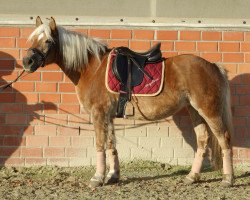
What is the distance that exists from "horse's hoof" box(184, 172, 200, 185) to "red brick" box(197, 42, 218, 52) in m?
1.70

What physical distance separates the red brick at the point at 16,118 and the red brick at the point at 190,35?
7.85ft

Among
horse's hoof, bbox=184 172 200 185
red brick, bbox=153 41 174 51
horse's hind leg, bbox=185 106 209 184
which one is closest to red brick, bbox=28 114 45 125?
red brick, bbox=153 41 174 51

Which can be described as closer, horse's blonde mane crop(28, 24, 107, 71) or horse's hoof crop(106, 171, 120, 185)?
horse's blonde mane crop(28, 24, 107, 71)

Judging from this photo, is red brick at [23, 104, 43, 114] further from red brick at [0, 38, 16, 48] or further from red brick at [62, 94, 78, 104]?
red brick at [0, 38, 16, 48]

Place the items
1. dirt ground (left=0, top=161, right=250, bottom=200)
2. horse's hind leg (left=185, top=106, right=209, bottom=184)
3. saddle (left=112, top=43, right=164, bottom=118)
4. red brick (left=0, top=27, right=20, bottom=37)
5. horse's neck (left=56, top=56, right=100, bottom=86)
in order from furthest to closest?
red brick (left=0, top=27, right=20, bottom=37)
horse's hind leg (left=185, top=106, right=209, bottom=184)
horse's neck (left=56, top=56, right=100, bottom=86)
saddle (left=112, top=43, right=164, bottom=118)
dirt ground (left=0, top=161, right=250, bottom=200)

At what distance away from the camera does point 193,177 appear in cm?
581

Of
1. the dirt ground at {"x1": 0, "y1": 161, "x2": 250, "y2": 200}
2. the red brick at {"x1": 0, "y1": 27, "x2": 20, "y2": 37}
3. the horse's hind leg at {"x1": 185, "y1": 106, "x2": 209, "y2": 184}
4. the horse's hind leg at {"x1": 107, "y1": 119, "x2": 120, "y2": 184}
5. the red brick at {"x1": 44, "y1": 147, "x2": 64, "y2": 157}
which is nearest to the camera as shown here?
the dirt ground at {"x1": 0, "y1": 161, "x2": 250, "y2": 200}

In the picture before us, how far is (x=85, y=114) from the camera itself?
6453mm

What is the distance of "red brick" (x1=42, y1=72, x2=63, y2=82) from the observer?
6.41 metres

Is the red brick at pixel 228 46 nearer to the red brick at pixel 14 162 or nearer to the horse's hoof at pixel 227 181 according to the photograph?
the horse's hoof at pixel 227 181

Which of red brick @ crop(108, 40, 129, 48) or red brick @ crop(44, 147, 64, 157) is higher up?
red brick @ crop(108, 40, 129, 48)

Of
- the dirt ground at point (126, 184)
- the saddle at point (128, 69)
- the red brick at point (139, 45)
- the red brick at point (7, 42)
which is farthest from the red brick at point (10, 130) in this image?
the red brick at point (139, 45)

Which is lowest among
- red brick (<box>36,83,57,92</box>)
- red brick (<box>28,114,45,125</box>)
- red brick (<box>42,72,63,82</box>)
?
red brick (<box>28,114,45,125</box>)

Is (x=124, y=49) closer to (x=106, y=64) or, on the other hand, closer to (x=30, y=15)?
(x=106, y=64)
